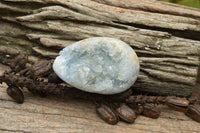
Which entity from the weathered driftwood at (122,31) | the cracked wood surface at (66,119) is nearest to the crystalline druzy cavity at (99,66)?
the cracked wood surface at (66,119)

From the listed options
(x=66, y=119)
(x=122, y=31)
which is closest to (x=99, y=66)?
(x=66, y=119)

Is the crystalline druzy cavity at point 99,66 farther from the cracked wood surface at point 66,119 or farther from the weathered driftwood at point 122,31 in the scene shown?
the weathered driftwood at point 122,31

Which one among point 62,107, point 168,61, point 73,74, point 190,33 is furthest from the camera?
point 190,33

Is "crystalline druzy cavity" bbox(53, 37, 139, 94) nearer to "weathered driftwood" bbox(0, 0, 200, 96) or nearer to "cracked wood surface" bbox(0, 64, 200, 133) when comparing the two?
"cracked wood surface" bbox(0, 64, 200, 133)

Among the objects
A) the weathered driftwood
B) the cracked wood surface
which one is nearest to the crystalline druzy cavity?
the cracked wood surface

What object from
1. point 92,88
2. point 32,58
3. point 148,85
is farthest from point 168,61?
point 32,58

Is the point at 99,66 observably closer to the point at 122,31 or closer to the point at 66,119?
the point at 66,119

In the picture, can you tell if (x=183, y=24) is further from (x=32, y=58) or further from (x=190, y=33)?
(x=32, y=58)
